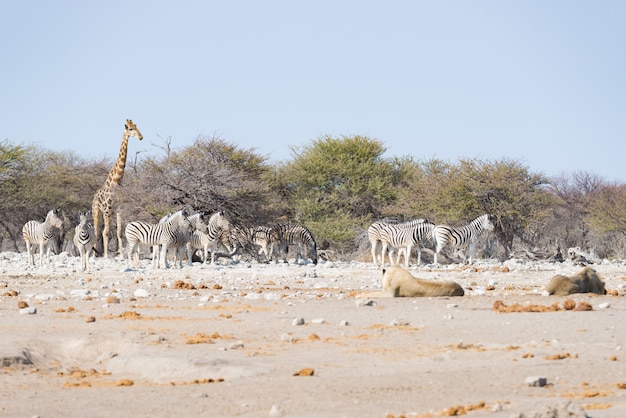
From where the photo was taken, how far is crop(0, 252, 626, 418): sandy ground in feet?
26.5

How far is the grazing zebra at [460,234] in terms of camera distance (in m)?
30.2

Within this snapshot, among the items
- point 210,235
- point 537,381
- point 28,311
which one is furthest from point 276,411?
point 210,235

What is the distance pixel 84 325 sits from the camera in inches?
508

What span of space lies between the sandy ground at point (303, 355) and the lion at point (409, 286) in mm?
282

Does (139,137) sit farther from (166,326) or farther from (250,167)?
(166,326)

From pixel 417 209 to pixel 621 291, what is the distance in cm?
2405

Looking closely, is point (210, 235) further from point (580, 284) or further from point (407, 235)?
point (580, 284)

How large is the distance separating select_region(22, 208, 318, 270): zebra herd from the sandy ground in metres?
9.97

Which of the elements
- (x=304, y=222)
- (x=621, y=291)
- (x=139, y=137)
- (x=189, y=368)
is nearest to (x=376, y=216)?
(x=304, y=222)

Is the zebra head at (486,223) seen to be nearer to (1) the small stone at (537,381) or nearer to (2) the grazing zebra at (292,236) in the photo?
(2) the grazing zebra at (292,236)

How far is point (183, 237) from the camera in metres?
27.7

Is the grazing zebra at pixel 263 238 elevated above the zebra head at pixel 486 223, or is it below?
below

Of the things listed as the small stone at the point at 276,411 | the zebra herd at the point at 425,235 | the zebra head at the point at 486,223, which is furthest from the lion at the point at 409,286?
the zebra head at the point at 486,223

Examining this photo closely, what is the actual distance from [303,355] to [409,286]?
568cm
